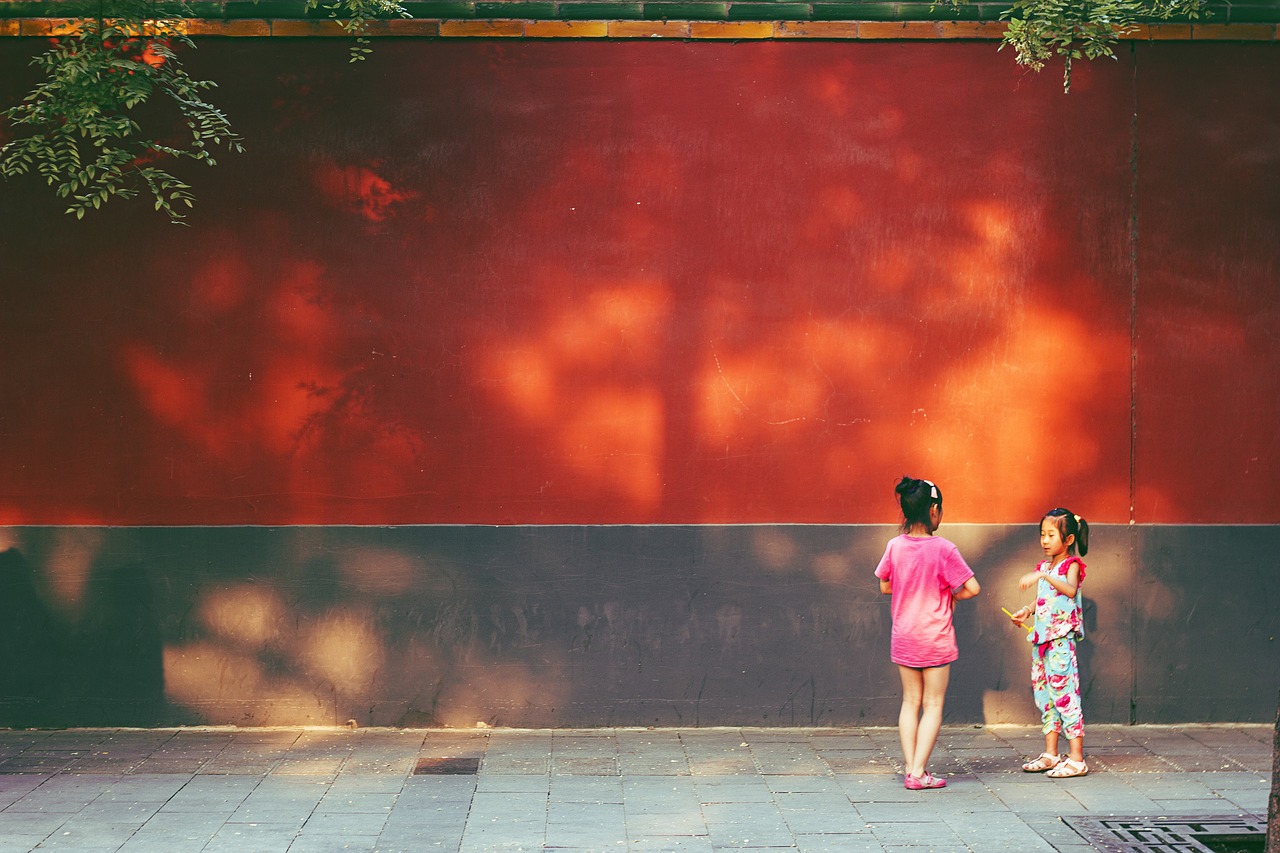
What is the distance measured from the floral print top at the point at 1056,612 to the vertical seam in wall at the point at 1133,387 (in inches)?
57.5

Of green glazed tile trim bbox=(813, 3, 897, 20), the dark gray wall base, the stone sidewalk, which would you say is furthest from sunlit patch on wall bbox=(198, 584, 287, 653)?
green glazed tile trim bbox=(813, 3, 897, 20)

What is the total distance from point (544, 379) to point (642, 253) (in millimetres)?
1020

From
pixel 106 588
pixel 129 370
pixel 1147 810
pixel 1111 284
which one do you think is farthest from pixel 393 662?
pixel 1111 284

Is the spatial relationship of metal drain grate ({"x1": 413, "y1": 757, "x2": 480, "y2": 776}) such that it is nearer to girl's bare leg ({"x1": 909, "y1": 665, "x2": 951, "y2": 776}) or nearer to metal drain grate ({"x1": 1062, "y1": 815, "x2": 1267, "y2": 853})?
girl's bare leg ({"x1": 909, "y1": 665, "x2": 951, "y2": 776})

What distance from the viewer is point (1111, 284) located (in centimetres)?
800

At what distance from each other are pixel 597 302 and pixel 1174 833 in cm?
441

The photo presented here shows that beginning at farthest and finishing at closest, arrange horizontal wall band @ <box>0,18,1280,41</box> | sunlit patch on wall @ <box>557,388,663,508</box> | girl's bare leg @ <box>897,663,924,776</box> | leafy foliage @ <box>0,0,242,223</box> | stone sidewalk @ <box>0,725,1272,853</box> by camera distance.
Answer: sunlit patch on wall @ <box>557,388,663,508</box>
horizontal wall band @ <box>0,18,1280,41</box>
girl's bare leg @ <box>897,663,924,776</box>
leafy foliage @ <box>0,0,242,223</box>
stone sidewalk @ <box>0,725,1272,853</box>

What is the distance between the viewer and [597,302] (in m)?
7.95

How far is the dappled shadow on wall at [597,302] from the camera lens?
786 centimetres

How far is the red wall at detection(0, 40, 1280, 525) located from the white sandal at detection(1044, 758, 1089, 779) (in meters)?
1.74

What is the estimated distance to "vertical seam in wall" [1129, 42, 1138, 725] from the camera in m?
7.98

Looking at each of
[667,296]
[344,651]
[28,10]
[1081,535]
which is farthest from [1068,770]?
[28,10]

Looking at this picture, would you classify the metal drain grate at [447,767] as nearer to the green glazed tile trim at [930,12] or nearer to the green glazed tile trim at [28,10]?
the green glazed tile trim at [28,10]

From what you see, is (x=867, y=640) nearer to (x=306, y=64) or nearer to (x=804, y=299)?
(x=804, y=299)
